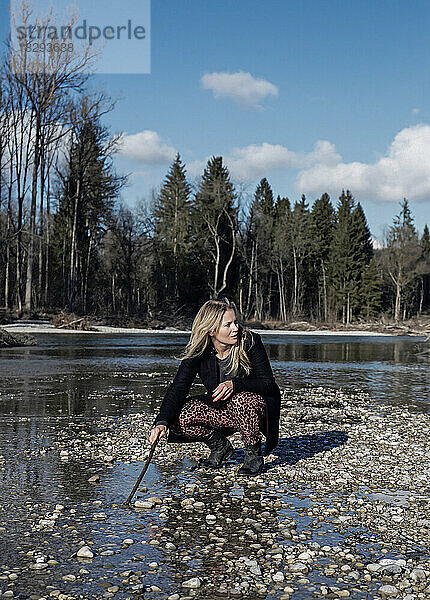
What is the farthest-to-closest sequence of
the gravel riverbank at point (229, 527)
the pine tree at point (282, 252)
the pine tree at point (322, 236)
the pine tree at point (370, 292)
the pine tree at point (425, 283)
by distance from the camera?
the pine tree at point (425, 283)
the pine tree at point (322, 236)
the pine tree at point (370, 292)
the pine tree at point (282, 252)
the gravel riverbank at point (229, 527)

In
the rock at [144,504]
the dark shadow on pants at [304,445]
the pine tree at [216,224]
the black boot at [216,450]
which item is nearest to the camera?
the rock at [144,504]

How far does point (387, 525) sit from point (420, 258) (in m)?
73.9

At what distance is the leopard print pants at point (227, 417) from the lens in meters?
5.68

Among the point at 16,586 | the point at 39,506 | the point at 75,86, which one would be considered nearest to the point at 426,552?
the point at 16,586

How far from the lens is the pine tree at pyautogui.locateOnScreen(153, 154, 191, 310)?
61812 mm

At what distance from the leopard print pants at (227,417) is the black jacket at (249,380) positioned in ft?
0.23

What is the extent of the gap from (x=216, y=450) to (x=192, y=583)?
2.58 m

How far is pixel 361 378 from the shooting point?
569 inches

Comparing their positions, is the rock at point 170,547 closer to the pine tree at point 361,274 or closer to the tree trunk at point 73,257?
the tree trunk at point 73,257

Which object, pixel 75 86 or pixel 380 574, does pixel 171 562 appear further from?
Answer: pixel 75 86

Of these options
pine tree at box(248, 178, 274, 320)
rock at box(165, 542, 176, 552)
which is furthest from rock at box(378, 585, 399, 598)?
pine tree at box(248, 178, 274, 320)

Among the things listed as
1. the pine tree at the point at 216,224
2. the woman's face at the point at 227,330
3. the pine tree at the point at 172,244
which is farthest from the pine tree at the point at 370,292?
the woman's face at the point at 227,330

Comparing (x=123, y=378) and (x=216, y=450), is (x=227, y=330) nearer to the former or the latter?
(x=216, y=450)

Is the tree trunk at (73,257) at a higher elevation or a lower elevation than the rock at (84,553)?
higher
